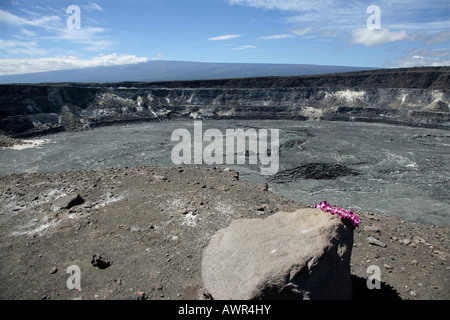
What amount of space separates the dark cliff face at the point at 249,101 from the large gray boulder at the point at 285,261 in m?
43.5

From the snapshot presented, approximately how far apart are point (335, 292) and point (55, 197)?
1382cm

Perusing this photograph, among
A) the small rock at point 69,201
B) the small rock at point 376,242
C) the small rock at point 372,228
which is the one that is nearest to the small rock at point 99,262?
the small rock at point 69,201

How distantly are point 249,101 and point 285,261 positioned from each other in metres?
56.8

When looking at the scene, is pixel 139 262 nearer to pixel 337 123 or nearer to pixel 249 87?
pixel 337 123

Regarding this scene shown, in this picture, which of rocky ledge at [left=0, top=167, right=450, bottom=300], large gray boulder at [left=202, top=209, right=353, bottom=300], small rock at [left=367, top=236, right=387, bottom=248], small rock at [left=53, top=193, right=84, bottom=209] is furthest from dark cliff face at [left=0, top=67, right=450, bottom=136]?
large gray boulder at [left=202, top=209, right=353, bottom=300]

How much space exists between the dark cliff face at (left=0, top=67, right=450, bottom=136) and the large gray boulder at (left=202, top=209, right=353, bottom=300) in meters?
43.5

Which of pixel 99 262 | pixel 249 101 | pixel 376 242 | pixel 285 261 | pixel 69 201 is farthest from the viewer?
pixel 249 101

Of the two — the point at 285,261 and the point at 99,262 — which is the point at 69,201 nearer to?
the point at 99,262

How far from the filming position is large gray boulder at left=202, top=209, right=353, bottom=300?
5137 mm

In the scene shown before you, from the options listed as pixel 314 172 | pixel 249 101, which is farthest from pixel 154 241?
pixel 249 101

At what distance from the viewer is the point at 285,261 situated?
5.27m

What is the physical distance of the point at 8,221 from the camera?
12.0 meters

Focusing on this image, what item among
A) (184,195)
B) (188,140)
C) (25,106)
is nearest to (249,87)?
(188,140)

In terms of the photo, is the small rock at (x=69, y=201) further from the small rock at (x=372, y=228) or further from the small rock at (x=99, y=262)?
the small rock at (x=372, y=228)
